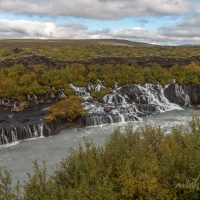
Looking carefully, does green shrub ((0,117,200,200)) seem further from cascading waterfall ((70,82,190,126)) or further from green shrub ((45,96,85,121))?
cascading waterfall ((70,82,190,126))

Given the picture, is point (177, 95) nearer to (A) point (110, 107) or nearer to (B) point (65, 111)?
(A) point (110, 107)

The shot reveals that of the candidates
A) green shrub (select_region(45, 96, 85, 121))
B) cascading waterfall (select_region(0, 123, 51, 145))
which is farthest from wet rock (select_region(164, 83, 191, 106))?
cascading waterfall (select_region(0, 123, 51, 145))

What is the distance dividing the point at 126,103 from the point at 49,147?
22665mm

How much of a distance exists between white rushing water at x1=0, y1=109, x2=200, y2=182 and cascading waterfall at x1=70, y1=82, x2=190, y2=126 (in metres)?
1.94

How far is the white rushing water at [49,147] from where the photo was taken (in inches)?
1332

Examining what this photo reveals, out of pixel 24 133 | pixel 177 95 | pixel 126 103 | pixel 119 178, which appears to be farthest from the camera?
pixel 177 95

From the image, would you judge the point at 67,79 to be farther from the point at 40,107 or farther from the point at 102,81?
the point at 40,107

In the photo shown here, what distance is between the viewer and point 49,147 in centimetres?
3941

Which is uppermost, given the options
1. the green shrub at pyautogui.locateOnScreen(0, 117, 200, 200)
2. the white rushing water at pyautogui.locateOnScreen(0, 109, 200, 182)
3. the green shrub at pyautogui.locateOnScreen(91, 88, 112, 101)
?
the green shrub at pyautogui.locateOnScreen(0, 117, 200, 200)

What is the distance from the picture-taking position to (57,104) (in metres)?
51.8

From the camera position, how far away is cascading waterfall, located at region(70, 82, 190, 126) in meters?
51.4

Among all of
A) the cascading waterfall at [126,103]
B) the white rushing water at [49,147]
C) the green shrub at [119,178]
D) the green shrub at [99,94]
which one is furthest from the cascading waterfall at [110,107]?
the green shrub at [119,178]

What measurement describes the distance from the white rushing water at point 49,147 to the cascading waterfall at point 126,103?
1.94 m

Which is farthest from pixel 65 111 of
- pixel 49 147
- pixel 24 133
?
pixel 49 147
